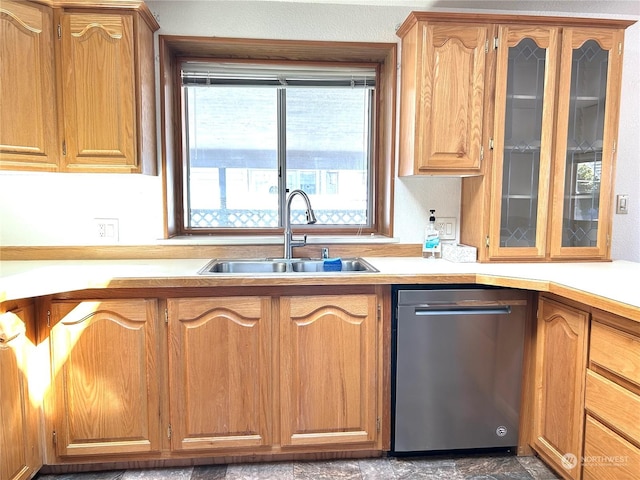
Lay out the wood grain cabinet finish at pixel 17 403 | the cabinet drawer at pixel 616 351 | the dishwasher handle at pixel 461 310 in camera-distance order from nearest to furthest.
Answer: the cabinet drawer at pixel 616 351 → the wood grain cabinet finish at pixel 17 403 → the dishwasher handle at pixel 461 310

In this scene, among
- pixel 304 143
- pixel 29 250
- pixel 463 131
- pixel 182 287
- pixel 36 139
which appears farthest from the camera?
pixel 304 143

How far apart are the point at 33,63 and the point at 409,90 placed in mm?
1656

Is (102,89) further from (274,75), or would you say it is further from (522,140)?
(522,140)

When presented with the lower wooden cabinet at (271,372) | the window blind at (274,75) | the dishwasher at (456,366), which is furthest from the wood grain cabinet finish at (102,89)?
the dishwasher at (456,366)

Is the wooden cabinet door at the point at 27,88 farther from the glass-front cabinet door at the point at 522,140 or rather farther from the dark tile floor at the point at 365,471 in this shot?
the glass-front cabinet door at the point at 522,140

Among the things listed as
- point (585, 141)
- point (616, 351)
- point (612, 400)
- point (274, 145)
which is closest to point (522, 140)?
point (585, 141)

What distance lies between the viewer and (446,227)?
226cm

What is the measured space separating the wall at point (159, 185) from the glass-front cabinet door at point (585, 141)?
441 millimetres

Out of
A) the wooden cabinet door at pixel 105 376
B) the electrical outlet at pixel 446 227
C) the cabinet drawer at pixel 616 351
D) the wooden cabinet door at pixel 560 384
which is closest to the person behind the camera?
the cabinet drawer at pixel 616 351

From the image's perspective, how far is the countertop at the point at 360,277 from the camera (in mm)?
1466

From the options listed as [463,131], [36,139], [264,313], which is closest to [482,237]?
[463,131]

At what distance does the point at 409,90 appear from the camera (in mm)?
1992

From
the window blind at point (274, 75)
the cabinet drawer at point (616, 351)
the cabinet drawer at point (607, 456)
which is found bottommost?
the cabinet drawer at point (607, 456)

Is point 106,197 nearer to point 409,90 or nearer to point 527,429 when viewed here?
point 409,90
